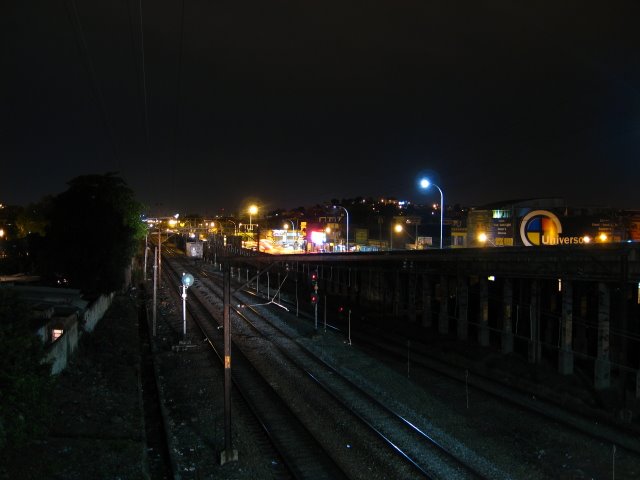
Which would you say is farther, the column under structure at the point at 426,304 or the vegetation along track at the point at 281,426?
the column under structure at the point at 426,304

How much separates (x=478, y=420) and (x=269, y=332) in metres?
14.8

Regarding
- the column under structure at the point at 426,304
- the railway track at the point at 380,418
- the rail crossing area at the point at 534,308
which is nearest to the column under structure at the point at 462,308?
the rail crossing area at the point at 534,308

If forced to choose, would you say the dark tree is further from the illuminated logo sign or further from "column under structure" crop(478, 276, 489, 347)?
the illuminated logo sign

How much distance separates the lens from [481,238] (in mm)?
58125

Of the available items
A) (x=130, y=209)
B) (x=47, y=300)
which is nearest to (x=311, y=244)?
(x=130, y=209)

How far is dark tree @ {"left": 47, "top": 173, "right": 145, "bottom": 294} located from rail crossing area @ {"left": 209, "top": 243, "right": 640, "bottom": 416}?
11384mm

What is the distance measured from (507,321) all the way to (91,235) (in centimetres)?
2468

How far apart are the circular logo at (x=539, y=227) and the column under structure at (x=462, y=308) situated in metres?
19.5

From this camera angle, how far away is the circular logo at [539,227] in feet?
153

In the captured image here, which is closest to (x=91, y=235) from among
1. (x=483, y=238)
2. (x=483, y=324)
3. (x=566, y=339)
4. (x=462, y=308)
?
(x=462, y=308)

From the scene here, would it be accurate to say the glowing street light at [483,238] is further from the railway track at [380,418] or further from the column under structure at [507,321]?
the railway track at [380,418]

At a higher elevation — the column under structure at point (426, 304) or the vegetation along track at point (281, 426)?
the column under structure at point (426, 304)

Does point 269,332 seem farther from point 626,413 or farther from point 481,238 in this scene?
point 481,238

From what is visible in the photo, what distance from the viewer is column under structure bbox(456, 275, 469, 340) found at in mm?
29641
